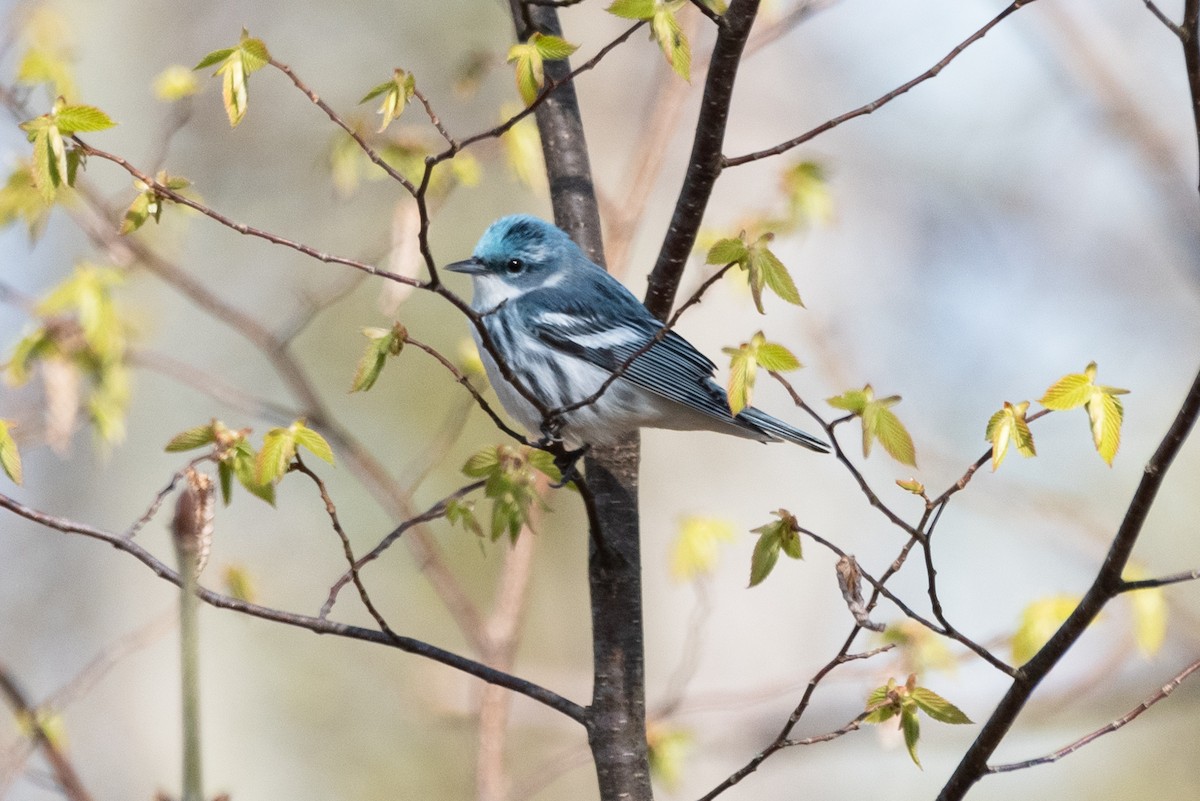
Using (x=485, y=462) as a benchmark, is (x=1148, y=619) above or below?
above

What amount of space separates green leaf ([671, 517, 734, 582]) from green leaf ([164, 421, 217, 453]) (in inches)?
89.7

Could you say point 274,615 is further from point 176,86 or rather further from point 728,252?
point 176,86

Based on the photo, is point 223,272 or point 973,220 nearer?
point 973,220

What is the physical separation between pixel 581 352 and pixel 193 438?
1.64m

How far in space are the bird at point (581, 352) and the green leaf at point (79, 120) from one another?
→ 1.37 meters

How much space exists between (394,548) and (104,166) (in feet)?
14.3

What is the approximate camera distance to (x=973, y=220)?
8188mm

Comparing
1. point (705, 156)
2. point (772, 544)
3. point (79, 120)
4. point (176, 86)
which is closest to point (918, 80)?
point (705, 156)

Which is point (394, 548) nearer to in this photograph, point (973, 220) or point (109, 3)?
point (109, 3)

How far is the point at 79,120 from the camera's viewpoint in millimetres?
2098

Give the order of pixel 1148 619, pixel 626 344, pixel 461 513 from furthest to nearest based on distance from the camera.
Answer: pixel 1148 619 < pixel 626 344 < pixel 461 513

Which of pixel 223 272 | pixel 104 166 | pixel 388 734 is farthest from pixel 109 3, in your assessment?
pixel 388 734

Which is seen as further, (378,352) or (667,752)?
(667,752)

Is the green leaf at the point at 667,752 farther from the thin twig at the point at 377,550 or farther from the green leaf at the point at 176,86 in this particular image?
the green leaf at the point at 176,86
